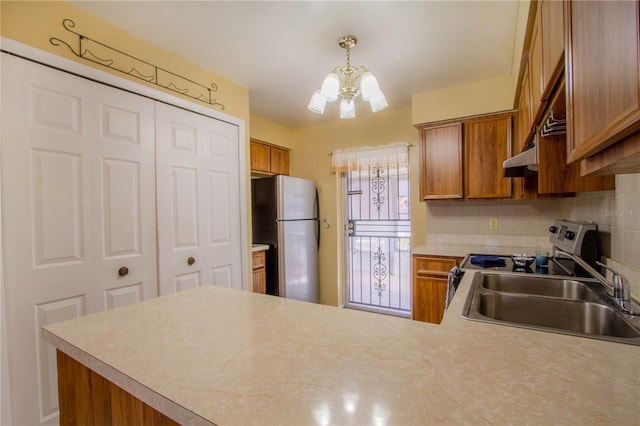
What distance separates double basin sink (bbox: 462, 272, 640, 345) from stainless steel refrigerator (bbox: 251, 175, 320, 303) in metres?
2.06

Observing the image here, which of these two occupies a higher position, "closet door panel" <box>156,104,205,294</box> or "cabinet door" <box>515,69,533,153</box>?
"cabinet door" <box>515,69,533,153</box>

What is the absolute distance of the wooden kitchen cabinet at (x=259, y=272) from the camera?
304 centimetres

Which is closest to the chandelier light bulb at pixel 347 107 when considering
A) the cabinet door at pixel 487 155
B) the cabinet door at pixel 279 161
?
the cabinet door at pixel 487 155

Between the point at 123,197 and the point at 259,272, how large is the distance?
61.4 inches

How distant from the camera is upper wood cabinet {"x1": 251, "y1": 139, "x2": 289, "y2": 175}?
11.5 ft

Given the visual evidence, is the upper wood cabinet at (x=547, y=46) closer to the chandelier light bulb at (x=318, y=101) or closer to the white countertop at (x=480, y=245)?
the chandelier light bulb at (x=318, y=101)

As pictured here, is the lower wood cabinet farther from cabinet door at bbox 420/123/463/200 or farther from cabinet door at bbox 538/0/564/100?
cabinet door at bbox 538/0/564/100

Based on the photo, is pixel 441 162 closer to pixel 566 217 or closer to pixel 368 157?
pixel 368 157

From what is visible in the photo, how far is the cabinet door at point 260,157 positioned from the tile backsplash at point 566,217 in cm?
194

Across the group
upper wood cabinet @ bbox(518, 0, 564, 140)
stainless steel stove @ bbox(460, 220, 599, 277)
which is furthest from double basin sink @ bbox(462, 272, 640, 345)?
upper wood cabinet @ bbox(518, 0, 564, 140)

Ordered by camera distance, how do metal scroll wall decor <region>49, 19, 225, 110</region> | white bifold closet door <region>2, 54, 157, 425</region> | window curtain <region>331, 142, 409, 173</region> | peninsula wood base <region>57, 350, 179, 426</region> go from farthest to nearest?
1. window curtain <region>331, 142, 409, 173</region>
2. metal scroll wall decor <region>49, 19, 225, 110</region>
3. white bifold closet door <region>2, 54, 157, 425</region>
4. peninsula wood base <region>57, 350, 179, 426</region>

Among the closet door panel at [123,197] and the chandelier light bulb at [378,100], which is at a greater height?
the chandelier light bulb at [378,100]

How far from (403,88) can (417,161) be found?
2.74 feet

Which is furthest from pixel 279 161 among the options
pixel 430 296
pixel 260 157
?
pixel 430 296
